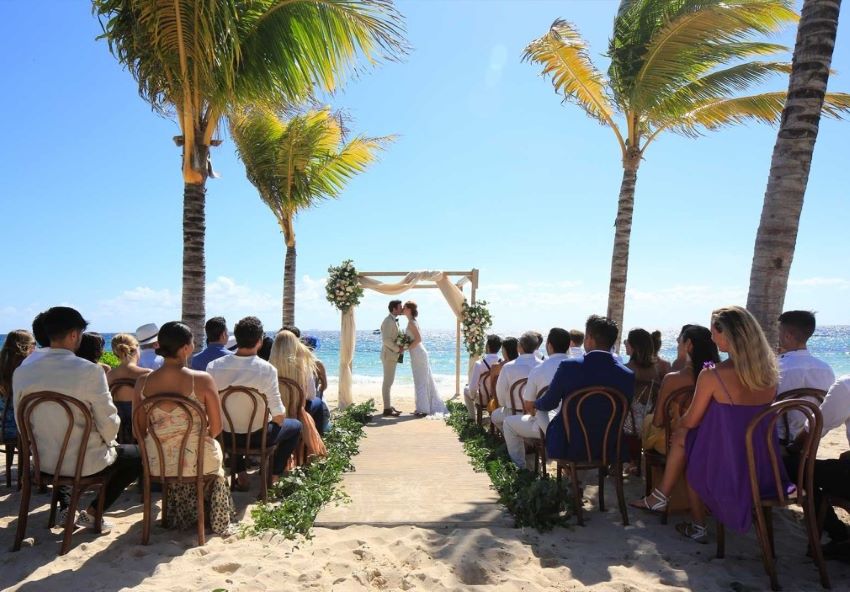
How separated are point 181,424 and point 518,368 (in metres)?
3.82

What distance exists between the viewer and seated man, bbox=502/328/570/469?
533 centimetres

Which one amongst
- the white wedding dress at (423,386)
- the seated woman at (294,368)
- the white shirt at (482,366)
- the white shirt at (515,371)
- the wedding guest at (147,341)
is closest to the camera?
the seated woman at (294,368)

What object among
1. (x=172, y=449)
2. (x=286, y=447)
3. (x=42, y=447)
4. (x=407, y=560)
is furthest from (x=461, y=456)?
(x=42, y=447)

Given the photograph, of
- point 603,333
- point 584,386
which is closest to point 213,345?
point 584,386

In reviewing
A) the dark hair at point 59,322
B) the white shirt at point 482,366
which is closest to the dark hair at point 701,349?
the white shirt at point 482,366

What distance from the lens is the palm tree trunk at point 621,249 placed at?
34.8 ft

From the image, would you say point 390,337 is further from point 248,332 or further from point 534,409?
point 248,332

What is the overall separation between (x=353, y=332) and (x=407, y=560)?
9345 mm

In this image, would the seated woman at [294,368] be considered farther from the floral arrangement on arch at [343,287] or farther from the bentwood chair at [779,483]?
the floral arrangement on arch at [343,287]

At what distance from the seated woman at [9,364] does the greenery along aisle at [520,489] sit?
4366 mm

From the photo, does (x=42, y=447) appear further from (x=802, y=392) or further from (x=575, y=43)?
(x=575, y=43)

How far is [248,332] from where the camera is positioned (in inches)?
186

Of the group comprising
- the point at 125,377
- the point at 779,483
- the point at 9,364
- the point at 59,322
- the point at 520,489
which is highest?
the point at 59,322

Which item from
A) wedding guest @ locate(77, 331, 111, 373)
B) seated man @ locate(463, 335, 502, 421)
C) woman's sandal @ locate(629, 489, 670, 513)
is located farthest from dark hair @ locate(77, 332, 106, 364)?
seated man @ locate(463, 335, 502, 421)
